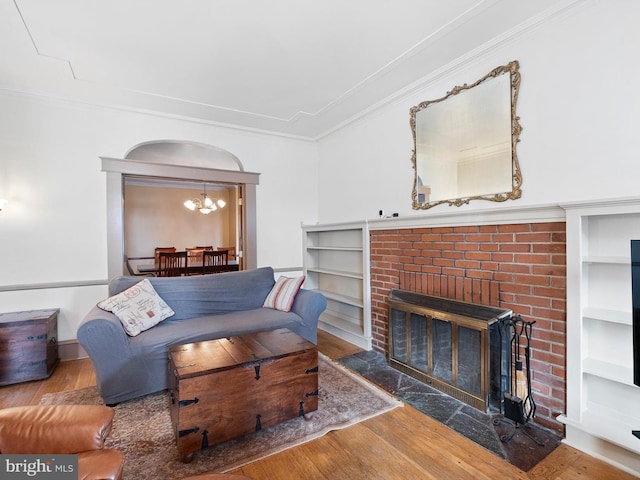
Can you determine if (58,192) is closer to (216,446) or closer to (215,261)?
(215,261)

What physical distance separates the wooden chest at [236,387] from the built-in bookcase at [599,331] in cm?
162

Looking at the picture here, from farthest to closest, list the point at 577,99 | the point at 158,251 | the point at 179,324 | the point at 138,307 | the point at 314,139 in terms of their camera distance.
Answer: the point at 158,251 → the point at 314,139 → the point at 179,324 → the point at 138,307 → the point at 577,99

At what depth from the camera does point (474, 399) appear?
230cm

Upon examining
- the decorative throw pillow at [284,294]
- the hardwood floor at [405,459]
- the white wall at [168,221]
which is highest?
the white wall at [168,221]

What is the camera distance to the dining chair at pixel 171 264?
203 inches

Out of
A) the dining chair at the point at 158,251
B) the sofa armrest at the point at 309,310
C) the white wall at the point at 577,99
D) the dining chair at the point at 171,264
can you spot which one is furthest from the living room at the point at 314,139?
the dining chair at the point at 158,251

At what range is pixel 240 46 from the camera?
247 centimetres

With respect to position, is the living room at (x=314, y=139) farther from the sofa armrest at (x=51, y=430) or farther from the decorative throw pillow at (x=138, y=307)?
the sofa armrest at (x=51, y=430)

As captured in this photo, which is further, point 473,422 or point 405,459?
point 473,422

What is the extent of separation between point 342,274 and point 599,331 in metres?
2.51

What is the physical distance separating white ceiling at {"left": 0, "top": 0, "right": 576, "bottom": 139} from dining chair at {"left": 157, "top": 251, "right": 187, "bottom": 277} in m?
2.42

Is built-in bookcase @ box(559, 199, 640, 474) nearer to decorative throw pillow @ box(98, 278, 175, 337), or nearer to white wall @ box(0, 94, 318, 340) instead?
decorative throw pillow @ box(98, 278, 175, 337)

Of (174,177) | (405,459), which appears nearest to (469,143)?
(405,459)

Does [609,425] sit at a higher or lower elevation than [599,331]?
lower
